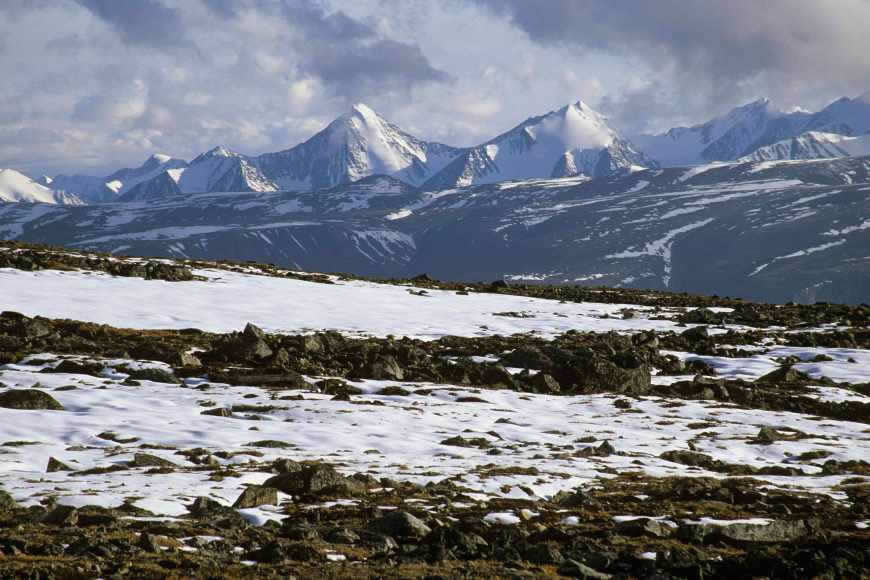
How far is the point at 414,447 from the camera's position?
24484mm

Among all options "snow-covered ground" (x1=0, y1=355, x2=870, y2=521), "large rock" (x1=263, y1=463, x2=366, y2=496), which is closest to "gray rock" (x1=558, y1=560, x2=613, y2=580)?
"snow-covered ground" (x1=0, y1=355, x2=870, y2=521)

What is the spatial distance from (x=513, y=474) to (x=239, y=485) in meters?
6.95

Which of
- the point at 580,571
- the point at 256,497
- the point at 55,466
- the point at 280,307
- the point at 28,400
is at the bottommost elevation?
the point at 580,571

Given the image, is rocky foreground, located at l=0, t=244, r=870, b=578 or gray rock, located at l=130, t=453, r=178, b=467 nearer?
rocky foreground, located at l=0, t=244, r=870, b=578

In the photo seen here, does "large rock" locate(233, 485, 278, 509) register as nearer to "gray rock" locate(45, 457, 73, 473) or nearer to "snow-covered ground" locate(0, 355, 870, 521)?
"snow-covered ground" locate(0, 355, 870, 521)

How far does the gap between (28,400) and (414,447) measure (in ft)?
38.2

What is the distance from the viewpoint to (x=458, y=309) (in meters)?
64.8

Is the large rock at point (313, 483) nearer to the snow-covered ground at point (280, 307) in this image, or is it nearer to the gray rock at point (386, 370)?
the gray rock at point (386, 370)

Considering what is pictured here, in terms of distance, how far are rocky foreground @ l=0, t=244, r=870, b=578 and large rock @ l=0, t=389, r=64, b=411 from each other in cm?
7

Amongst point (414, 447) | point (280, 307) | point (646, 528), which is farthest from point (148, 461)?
point (280, 307)

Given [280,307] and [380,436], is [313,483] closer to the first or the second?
[380,436]

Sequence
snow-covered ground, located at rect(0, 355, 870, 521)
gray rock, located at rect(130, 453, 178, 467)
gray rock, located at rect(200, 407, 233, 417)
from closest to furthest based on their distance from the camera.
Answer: snow-covered ground, located at rect(0, 355, 870, 521), gray rock, located at rect(130, 453, 178, 467), gray rock, located at rect(200, 407, 233, 417)

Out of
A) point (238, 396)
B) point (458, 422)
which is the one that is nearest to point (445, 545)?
point (458, 422)

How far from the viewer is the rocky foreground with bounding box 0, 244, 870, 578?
1402cm
